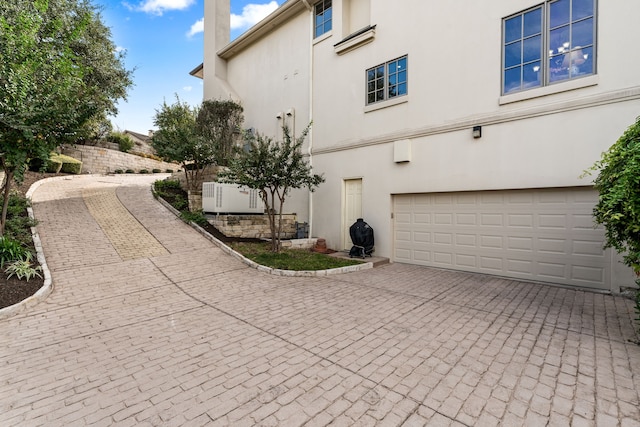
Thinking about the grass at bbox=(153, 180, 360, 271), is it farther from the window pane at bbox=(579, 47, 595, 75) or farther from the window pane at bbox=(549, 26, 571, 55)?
the window pane at bbox=(549, 26, 571, 55)

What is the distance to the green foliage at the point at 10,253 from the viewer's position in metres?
5.49

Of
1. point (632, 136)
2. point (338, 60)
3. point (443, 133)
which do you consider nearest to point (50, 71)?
point (338, 60)

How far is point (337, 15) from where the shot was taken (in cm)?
954

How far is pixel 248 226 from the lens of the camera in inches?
389

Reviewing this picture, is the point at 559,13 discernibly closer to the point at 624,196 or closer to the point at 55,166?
the point at 624,196

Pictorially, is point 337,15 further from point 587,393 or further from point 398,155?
point 587,393

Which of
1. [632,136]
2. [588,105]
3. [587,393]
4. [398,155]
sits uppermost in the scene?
[588,105]

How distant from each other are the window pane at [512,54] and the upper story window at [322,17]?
19.4 feet

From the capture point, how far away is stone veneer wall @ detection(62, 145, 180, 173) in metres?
17.8

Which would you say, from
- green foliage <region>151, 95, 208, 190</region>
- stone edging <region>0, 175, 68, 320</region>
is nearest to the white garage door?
green foliage <region>151, 95, 208, 190</region>

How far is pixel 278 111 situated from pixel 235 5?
7.80m

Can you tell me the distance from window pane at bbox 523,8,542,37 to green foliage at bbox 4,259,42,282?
10859 millimetres

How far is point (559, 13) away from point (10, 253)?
465 inches

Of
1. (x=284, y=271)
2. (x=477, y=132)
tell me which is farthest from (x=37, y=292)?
(x=477, y=132)
